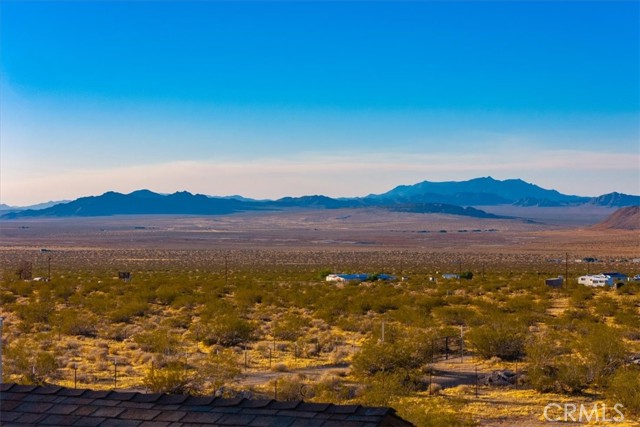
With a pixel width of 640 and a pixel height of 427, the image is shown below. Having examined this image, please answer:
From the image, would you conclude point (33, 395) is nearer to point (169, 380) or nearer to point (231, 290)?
point (169, 380)

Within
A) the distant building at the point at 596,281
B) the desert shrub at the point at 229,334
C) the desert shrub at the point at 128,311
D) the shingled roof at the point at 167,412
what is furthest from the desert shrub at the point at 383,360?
the distant building at the point at 596,281

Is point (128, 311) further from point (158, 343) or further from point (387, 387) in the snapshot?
point (387, 387)

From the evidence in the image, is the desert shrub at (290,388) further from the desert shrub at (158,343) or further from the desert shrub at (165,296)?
the desert shrub at (165,296)

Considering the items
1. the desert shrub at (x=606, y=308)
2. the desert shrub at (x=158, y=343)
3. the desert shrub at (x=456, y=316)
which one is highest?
the desert shrub at (x=158, y=343)

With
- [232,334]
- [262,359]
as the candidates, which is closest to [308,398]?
[262,359]

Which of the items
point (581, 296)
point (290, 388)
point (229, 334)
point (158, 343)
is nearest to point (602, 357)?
point (290, 388)

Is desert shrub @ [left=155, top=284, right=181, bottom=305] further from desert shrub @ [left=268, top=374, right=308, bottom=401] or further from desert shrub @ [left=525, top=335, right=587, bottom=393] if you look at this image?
desert shrub @ [left=525, top=335, right=587, bottom=393]
